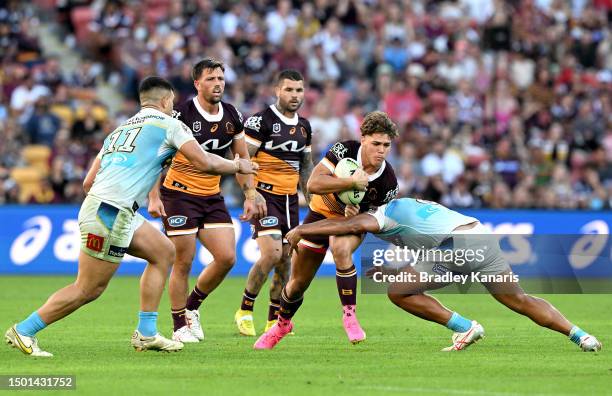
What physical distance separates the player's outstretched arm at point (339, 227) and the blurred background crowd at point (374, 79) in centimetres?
1269

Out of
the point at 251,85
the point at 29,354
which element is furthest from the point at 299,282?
the point at 251,85

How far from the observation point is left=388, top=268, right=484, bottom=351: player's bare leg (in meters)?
12.0

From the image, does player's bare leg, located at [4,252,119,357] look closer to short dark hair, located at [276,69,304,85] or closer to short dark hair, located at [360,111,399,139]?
short dark hair, located at [360,111,399,139]

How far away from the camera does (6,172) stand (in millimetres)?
24656

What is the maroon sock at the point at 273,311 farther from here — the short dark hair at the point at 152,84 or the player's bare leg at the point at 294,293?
the short dark hair at the point at 152,84

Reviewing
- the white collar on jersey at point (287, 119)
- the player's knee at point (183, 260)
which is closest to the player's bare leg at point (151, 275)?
the player's knee at point (183, 260)

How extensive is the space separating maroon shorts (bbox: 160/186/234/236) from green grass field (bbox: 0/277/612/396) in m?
1.23

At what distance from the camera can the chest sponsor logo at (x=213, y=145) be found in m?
13.8

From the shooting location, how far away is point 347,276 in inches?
479

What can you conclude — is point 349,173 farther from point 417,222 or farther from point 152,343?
point 152,343

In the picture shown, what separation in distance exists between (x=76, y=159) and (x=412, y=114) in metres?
7.50

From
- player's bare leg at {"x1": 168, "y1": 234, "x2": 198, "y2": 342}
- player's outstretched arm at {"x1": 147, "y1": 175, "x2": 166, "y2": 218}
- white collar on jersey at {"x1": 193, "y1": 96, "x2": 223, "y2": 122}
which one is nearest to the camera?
player's outstretched arm at {"x1": 147, "y1": 175, "x2": 166, "y2": 218}

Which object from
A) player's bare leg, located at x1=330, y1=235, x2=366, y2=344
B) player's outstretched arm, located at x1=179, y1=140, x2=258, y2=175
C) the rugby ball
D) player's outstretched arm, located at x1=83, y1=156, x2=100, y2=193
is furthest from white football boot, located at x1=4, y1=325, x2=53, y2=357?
the rugby ball

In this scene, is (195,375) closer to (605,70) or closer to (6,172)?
(6,172)
